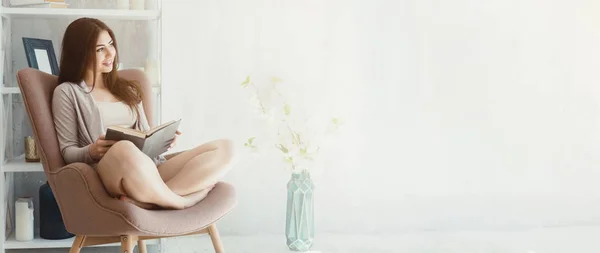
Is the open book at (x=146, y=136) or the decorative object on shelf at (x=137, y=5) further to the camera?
the decorative object on shelf at (x=137, y=5)

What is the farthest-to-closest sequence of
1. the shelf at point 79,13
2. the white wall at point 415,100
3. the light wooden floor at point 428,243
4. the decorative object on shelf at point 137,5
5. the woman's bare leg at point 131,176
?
the white wall at point 415,100, the light wooden floor at point 428,243, the decorative object on shelf at point 137,5, the shelf at point 79,13, the woman's bare leg at point 131,176

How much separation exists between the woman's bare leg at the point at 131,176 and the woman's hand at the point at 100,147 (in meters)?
0.13

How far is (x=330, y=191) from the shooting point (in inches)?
146

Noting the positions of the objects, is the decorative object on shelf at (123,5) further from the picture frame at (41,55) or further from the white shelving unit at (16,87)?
the picture frame at (41,55)

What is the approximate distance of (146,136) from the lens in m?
2.46

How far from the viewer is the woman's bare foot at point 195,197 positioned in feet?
8.27

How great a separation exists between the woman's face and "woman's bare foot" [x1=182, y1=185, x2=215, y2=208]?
64 cm

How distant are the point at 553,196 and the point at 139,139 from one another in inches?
91.7

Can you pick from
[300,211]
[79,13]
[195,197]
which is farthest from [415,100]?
[79,13]

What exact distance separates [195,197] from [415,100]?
1.52 metres

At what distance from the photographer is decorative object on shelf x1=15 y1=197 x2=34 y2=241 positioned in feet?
10.2

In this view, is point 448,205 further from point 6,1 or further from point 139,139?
point 6,1

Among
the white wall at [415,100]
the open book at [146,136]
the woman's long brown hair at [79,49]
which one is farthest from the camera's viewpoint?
the white wall at [415,100]

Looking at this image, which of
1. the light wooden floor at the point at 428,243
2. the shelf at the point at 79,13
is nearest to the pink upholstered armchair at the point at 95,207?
the shelf at the point at 79,13
